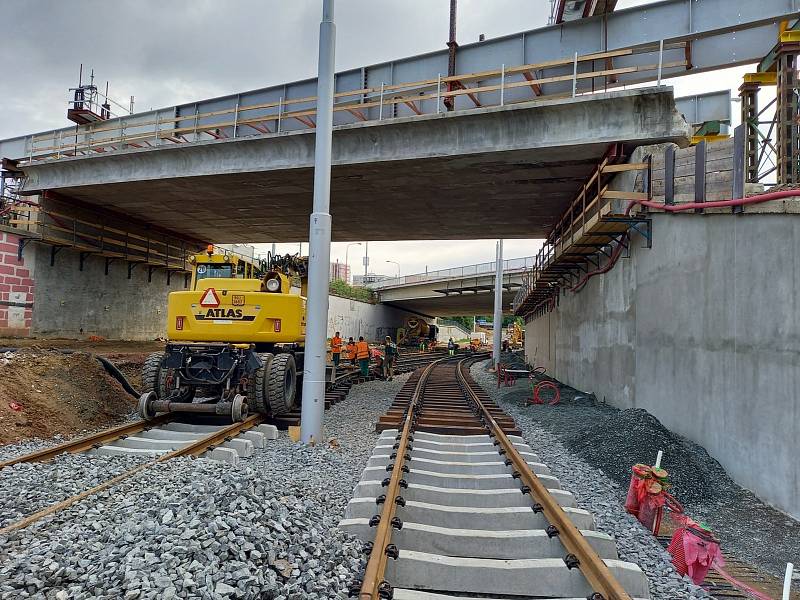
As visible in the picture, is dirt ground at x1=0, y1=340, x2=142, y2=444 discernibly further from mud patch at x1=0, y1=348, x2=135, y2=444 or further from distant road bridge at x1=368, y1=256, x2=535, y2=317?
distant road bridge at x1=368, y1=256, x2=535, y2=317

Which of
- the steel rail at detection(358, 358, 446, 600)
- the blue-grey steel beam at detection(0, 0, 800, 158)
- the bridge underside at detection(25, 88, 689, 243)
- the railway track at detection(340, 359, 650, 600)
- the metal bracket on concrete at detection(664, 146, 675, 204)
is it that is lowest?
the railway track at detection(340, 359, 650, 600)

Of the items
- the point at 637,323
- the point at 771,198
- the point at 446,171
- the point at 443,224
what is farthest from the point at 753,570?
the point at 443,224

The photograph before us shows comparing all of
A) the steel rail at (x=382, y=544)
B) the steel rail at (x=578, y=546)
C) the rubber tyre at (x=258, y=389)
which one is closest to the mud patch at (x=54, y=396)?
the rubber tyre at (x=258, y=389)

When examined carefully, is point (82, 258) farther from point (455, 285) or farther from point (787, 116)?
point (455, 285)

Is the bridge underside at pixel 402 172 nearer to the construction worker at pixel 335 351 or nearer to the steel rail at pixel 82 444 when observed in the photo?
the construction worker at pixel 335 351

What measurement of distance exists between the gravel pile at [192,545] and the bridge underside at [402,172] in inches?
379

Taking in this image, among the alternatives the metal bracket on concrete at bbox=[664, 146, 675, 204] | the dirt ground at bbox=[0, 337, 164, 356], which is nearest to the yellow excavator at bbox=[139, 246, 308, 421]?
the dirt ground at bbox=[0, 337, 164, 356]

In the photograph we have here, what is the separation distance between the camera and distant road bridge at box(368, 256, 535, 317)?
4050cm

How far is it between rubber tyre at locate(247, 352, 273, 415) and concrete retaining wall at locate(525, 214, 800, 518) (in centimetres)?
685

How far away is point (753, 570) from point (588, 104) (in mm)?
9538

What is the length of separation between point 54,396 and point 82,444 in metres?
3.44

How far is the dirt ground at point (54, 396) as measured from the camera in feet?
28.2

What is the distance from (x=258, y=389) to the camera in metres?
9.33

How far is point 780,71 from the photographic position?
788 cm
